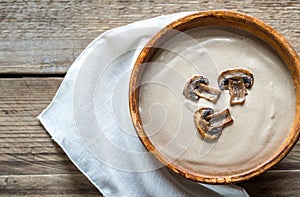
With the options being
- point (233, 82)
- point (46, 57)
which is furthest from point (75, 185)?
point (233, 82)

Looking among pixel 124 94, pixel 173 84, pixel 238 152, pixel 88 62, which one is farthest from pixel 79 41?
pixel 238 152

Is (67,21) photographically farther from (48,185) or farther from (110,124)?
(48,185)

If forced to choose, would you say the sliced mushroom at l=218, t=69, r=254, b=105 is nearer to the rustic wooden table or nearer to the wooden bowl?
the wooden bowl

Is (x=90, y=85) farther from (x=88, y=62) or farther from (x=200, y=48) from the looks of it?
(x=200, y=48)

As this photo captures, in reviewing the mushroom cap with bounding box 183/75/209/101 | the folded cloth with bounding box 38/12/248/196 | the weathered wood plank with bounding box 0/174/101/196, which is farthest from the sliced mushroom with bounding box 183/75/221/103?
the weathered wood plank with bounding box 0/174/101/196

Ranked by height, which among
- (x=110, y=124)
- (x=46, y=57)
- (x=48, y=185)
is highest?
(x=46, y=57)
